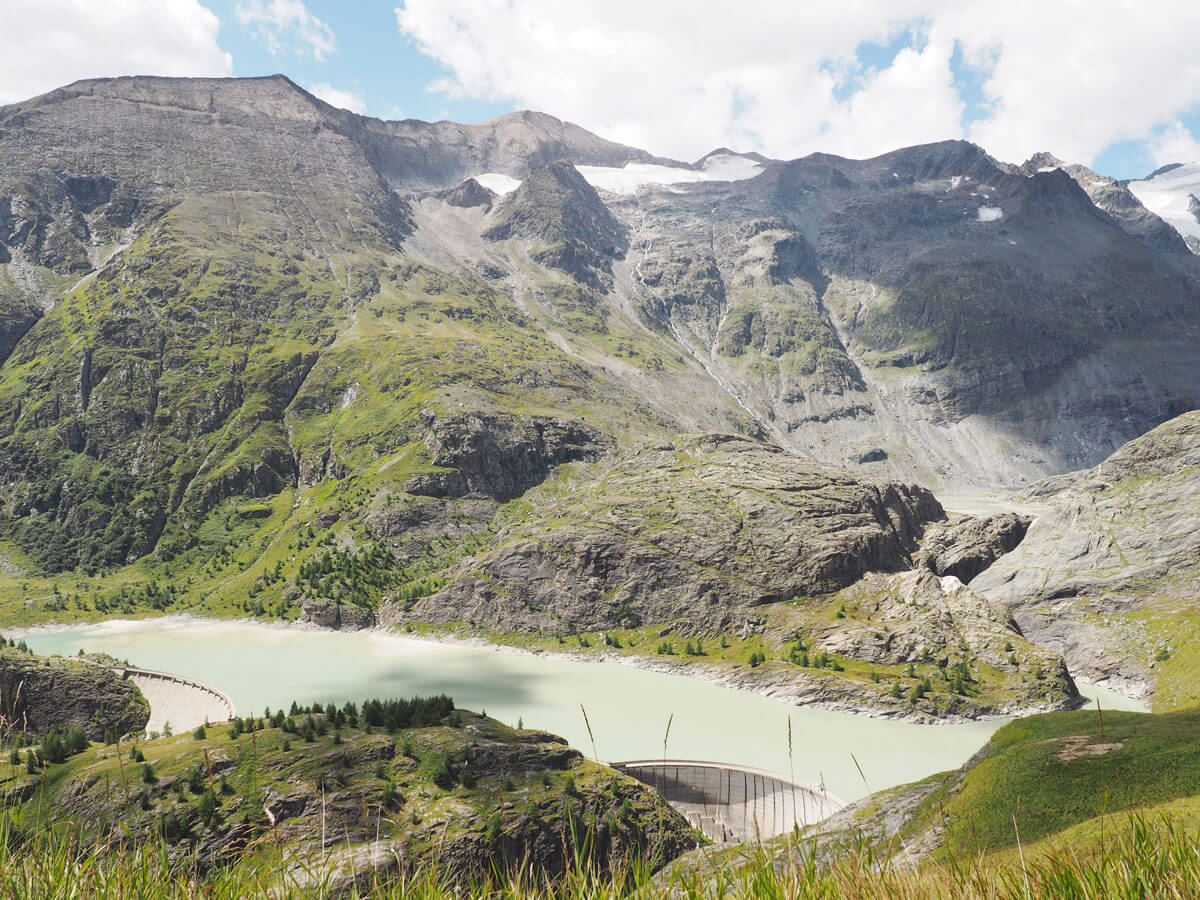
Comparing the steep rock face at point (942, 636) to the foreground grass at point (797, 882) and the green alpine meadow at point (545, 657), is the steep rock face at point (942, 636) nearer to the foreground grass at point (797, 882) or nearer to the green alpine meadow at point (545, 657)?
the green alpine meadow at point (545, 657)

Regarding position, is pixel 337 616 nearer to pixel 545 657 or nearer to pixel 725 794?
pixel 545 657

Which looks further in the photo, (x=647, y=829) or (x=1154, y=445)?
(x=1154, y=445)

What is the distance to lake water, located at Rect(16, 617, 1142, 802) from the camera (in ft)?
203

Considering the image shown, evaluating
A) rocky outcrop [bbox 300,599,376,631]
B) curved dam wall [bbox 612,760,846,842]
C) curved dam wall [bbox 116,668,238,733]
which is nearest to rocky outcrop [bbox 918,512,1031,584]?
curved dam wall [bbox 612,760,846,842]

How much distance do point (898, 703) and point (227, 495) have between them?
15736 centimetres

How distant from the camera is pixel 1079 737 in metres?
26.9

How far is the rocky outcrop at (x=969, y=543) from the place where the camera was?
115375 mm

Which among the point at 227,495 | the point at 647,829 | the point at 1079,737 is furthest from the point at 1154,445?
the point at 227,495

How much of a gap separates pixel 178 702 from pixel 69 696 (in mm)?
21444

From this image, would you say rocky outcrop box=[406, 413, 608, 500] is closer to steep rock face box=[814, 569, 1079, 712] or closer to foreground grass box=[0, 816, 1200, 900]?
steep rock face box=[814, 569, 1079, 712]

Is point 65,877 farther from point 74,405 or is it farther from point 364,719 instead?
point 74,405

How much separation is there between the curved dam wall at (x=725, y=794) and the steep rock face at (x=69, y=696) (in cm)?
3634

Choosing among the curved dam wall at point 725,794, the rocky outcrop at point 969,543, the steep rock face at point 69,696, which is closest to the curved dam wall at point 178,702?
the steep rock face at point 69,696

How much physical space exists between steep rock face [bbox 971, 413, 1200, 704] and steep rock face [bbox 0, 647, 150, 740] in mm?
94474
